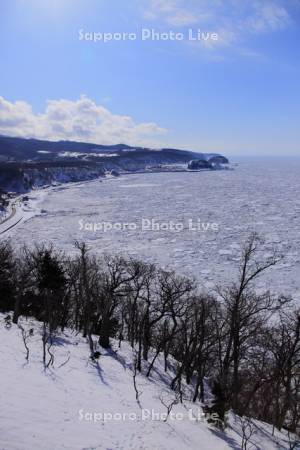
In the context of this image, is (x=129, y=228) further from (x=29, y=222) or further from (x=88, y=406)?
(x=88, y=406)

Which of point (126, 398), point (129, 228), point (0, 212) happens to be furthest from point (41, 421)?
point (0, 212)

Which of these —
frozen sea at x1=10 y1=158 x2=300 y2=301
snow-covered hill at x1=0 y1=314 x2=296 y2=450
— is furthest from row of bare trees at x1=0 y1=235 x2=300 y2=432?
frozen sea at x1=10 y1=158 x2=300 y2=301

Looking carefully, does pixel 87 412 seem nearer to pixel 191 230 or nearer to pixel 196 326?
pixel 196 326

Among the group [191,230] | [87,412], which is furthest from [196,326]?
[191,230]

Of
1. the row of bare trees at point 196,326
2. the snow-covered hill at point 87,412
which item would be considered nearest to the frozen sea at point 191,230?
the row of bare trees at point 196,326

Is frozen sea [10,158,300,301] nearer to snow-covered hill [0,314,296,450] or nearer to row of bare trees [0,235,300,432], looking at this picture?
row of bare trees [0,235,300,432]

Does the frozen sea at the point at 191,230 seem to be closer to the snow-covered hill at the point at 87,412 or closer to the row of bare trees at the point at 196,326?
the row of bare trees at the point at 196,326
